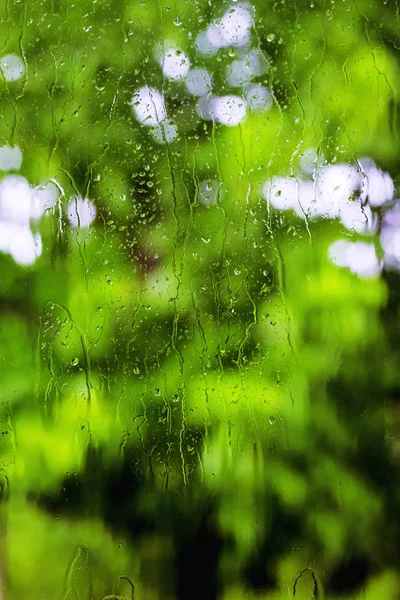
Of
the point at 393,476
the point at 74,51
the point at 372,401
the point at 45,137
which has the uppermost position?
the point at 74,51

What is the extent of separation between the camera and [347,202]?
2.10 ft

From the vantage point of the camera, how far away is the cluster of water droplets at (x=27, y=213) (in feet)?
2.08

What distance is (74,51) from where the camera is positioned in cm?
65

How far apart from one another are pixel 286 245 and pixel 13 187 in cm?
41

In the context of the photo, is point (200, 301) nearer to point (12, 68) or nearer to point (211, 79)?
point (211, 79)

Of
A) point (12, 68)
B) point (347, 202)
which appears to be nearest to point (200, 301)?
point (347, 202)

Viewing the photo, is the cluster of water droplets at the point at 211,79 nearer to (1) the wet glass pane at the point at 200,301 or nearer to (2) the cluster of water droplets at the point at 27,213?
(1) the wet glass pane at the point at 200,301

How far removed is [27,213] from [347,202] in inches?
18.4

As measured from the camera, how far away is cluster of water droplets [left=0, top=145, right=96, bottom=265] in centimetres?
64

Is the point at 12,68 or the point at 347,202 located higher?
the point at 12,68

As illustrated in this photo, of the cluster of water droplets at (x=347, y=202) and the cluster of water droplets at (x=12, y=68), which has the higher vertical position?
the cluster of water droplets at (x=12, y=68)

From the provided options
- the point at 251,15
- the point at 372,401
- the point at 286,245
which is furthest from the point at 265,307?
the point at 251,15

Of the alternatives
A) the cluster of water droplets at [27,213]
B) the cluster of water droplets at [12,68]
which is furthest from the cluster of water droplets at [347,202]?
the cluster of water droplets at [12,68]

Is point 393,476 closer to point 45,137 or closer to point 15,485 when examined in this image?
point 15,485
